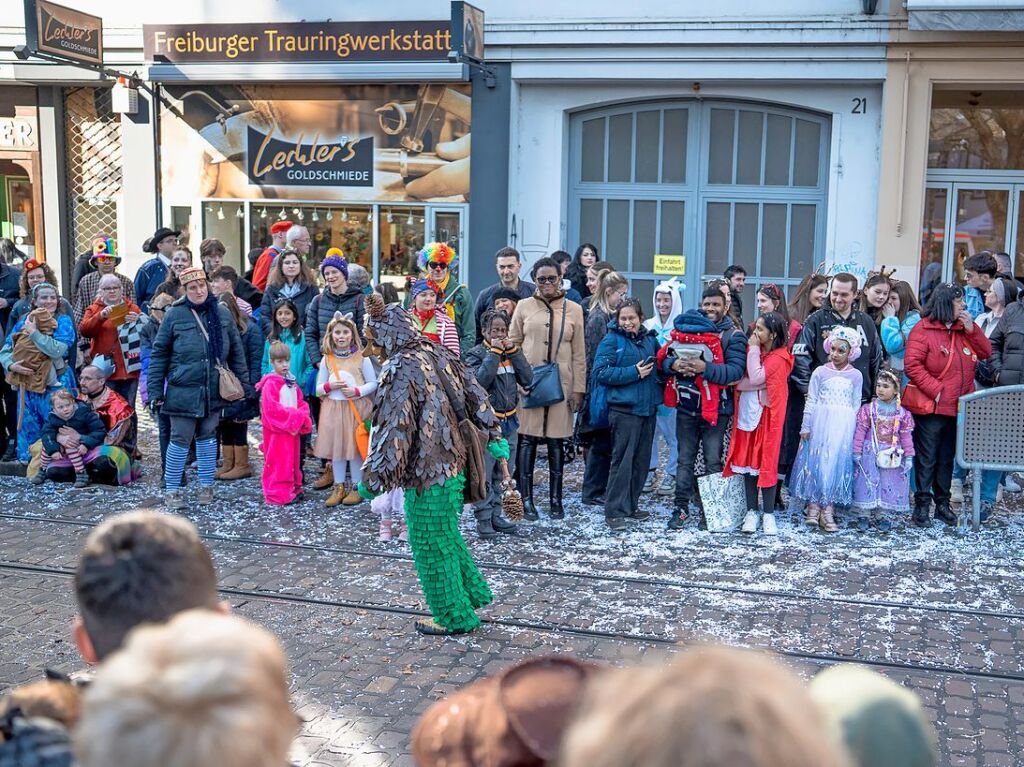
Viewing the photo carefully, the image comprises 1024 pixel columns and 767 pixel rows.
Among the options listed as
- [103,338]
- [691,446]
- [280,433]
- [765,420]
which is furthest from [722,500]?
[103,338]

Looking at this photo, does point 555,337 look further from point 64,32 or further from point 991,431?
point 64,32

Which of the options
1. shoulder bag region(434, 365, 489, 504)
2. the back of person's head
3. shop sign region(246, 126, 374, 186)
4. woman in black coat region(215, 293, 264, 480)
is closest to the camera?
the back of person's head

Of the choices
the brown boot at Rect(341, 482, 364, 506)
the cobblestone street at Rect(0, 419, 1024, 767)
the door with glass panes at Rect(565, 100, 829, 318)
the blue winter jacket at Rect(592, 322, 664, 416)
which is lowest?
the cobblestone street at Rect(0, 419, 1024, 767)

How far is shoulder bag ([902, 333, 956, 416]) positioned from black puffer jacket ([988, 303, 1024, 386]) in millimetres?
719

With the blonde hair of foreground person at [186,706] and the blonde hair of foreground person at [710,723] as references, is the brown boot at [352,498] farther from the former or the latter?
the blonde hair of foreground person at [710,723]

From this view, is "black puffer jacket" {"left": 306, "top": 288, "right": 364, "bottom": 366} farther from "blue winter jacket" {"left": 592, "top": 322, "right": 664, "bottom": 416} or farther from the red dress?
the red dress

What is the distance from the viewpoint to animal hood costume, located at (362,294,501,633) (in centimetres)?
619

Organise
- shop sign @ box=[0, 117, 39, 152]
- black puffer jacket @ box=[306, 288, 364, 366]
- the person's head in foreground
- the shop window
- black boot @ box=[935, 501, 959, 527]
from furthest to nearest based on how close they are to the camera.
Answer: shop sign @ box=[0, 117, 39, 152]
the shop window
black puffer jacket @ box=[306, 288, 364, 366]
black boot @ box=[935, 501, 959, 527]
the person's head in foreground

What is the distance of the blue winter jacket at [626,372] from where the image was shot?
28.2 feet

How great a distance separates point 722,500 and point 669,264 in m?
6.69

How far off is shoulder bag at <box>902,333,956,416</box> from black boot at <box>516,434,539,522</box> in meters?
2.80

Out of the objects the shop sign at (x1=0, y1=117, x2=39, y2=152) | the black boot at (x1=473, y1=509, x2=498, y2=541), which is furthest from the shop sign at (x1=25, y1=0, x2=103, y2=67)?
the black boot at (x1=473, y1=509, x2=498, y2=541)

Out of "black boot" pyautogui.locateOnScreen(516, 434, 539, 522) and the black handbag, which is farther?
"black boot" pyautogui.locateOnScreen(516, 434, 539, 522)

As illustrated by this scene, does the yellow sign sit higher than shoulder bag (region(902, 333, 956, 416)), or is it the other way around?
the yellow sign
